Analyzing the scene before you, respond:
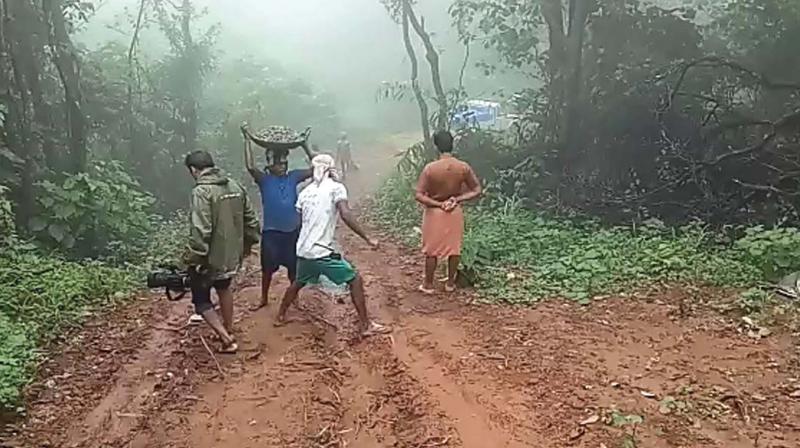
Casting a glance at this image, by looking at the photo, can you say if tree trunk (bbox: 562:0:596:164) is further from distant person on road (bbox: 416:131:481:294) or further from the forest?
distant person on road (bbox: 416:131:481:294)

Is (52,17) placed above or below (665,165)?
above

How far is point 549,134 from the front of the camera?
48.2 feet

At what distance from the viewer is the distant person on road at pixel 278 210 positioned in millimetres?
7957

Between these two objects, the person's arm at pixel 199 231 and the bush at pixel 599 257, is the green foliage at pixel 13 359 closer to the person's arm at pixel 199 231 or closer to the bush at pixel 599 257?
the person's arm at pixel 199 231

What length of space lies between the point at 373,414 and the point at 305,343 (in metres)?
1.69

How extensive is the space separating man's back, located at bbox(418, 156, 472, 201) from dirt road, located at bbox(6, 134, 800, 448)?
4.07 ft

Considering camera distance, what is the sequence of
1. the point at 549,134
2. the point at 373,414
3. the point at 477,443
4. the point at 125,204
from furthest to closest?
the point at 549,134, the point at 125,204, the point at 373,414, the point at 477,443

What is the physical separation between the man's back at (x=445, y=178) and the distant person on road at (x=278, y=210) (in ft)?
4.63

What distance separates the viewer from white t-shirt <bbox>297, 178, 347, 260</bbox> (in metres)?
7.19

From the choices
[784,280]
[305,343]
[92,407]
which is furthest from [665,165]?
[92,407]

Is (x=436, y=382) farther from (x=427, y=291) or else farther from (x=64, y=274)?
(x=64, y=274)

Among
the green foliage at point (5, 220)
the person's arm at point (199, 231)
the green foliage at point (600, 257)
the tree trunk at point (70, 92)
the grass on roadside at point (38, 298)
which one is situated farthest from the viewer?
the tree trunk at point (70, 92)

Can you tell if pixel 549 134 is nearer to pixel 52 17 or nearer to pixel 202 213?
pixel 52 17

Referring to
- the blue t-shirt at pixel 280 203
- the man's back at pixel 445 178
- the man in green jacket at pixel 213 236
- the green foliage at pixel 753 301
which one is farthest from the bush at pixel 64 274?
the green foliage at pixel 753 301
